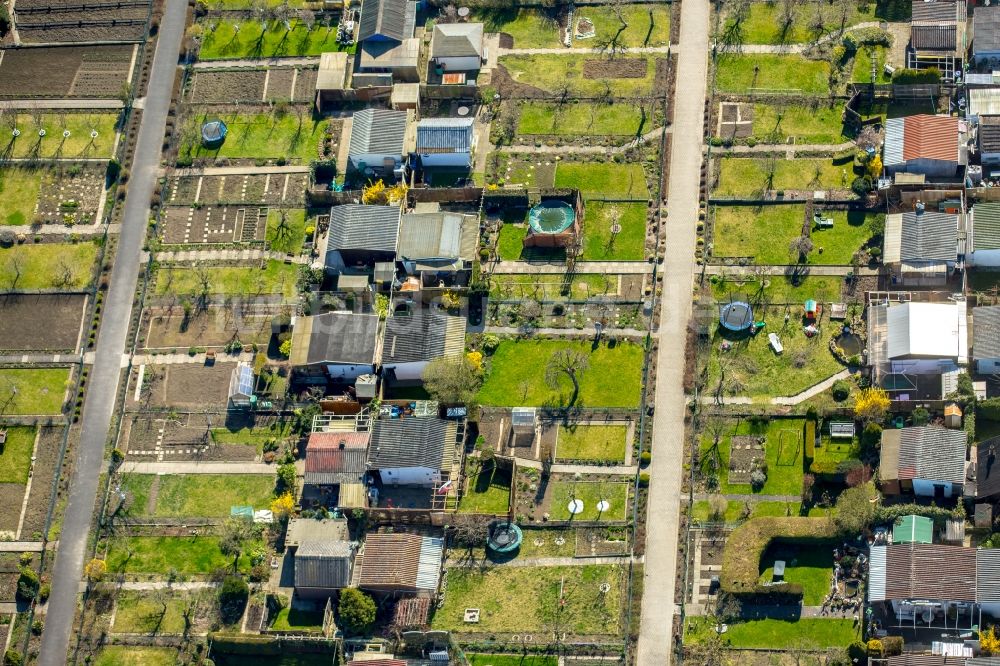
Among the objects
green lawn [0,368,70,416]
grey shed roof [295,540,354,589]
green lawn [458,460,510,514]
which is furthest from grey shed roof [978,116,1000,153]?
green lawn [0,368,70,416]

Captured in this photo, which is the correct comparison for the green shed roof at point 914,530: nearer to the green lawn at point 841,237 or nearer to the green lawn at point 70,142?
the green lawn at point 841,237

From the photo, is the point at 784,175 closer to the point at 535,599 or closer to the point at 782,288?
the point at 782,288

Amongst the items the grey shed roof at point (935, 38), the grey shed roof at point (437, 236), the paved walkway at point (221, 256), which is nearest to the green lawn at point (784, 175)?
the grey shed roof at point (935, 38)

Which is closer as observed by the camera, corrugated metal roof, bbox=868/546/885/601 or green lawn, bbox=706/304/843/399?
corrugated metal roof, bbox=868/546/885/601

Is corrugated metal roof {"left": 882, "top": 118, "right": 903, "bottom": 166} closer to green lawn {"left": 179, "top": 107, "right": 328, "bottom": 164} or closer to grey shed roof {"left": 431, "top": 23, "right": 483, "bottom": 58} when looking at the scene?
grey shed roof {"left": 431, "top": 23, "right": 483, "bottom": 58}

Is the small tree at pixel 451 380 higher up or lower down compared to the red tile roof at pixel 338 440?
higher up

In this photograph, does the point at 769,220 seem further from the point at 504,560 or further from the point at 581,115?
the point at 504,560
